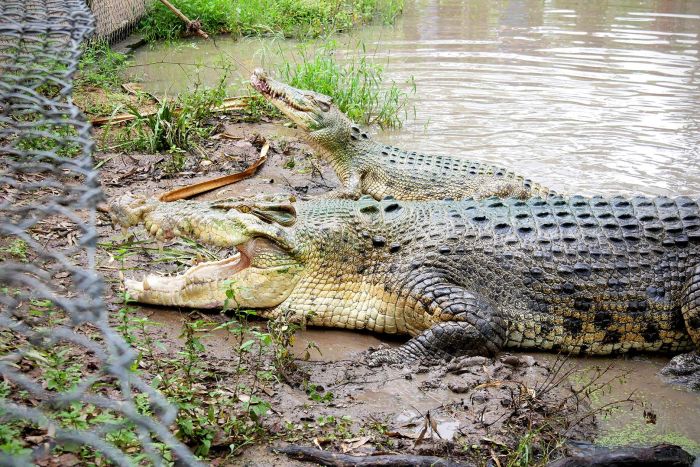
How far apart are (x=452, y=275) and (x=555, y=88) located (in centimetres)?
752

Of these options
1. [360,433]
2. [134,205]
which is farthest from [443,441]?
[134,205]

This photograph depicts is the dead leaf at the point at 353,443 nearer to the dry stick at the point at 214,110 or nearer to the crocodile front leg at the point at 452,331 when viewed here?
the crocodile front leg at the point at 452,331

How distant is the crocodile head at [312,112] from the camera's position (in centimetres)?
770

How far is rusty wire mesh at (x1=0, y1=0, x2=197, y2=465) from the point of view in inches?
60.3

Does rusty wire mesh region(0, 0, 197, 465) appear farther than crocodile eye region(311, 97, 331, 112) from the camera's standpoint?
No

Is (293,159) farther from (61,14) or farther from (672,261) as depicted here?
(672,261)

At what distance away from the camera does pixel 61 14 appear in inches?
192

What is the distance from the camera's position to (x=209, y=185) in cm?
675

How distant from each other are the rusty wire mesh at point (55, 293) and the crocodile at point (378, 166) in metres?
2.68

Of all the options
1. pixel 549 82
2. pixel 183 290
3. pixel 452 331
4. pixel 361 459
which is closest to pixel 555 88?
pixel 549 82

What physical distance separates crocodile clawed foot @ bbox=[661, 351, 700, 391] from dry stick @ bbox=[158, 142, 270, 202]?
368 centimetres

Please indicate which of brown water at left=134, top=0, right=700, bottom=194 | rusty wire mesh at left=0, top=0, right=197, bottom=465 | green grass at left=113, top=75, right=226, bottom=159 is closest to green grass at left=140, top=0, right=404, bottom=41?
brown water at left=134, top=0, right=700, bottom=194

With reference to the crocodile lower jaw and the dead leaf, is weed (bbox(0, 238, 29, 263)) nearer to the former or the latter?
the crocodile lower jaw

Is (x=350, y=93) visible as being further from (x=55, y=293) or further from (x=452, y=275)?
(x=55, y=293)
